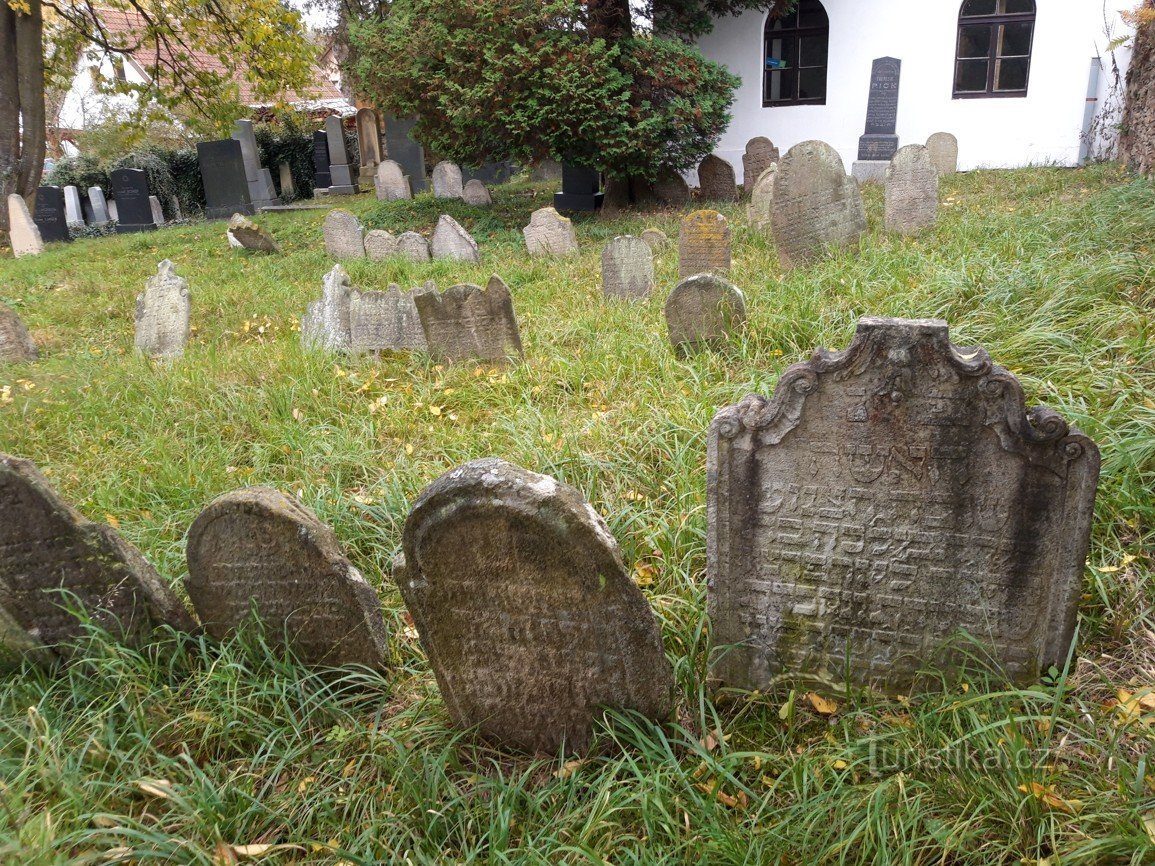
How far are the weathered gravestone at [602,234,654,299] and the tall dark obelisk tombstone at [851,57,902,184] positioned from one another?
9399 millimetres

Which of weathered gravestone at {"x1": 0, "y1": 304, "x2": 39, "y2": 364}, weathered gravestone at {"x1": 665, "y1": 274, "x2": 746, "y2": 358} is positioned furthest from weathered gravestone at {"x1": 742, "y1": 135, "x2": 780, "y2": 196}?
weathered gravestone at {"x1": 0, "y1": 304, "x2": 39, "y2": 364}

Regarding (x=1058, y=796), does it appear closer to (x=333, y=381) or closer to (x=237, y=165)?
(x=333, y=381)

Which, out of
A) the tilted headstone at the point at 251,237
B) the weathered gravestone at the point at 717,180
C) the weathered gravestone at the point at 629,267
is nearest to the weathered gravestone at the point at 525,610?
the weathered gravestone at the point at 629,267

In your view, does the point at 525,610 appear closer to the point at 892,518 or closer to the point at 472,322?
the point at 892,518

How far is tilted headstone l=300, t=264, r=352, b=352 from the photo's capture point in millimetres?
6246

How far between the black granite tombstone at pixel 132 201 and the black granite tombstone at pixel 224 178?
1315mm

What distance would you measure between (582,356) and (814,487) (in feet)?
10.2

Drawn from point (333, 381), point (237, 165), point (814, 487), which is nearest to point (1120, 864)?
point (814, 487)

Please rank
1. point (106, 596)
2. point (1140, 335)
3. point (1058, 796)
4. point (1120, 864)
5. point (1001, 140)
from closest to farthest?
1. point (1120, 864)
2. point (1058, 796)
3. point (106, 596)
4. point (1140, 335)
5. point (1001, 140)

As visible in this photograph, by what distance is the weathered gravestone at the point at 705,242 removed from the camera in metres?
6.83

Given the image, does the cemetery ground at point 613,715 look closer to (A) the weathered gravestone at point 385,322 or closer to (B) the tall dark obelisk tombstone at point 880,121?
(A) the weathered gravestone at point 385,322

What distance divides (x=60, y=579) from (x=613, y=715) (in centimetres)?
202

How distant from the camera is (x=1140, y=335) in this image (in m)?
3.67

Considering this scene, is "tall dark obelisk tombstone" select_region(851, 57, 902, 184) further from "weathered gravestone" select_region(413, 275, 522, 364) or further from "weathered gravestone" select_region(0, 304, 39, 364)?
"weathered gravestone" select_region(0, 304, 39, 364)
